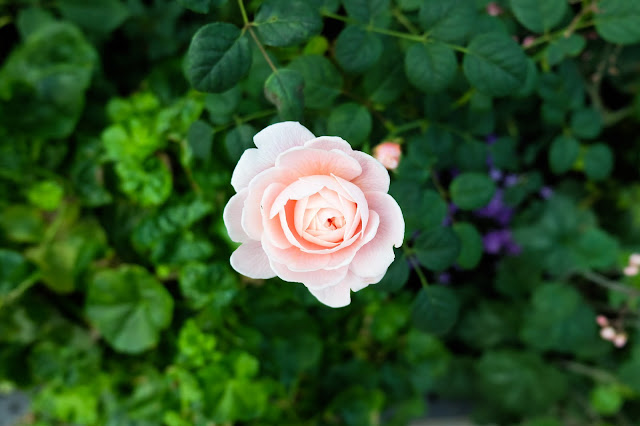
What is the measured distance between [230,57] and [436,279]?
0.88 metres

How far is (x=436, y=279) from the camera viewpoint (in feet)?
4.15

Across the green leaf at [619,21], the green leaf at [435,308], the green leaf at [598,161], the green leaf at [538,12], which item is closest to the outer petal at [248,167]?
the green leaf at [435,308]

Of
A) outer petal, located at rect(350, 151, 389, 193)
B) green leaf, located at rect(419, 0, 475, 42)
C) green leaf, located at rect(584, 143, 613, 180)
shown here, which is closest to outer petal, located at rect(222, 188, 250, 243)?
outer petal, located at rect(350, 151, 389, 193)

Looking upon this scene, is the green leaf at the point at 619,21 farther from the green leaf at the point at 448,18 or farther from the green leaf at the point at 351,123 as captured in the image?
the green leaf at the point at 351,123

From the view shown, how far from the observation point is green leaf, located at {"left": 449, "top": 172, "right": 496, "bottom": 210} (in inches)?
32.6

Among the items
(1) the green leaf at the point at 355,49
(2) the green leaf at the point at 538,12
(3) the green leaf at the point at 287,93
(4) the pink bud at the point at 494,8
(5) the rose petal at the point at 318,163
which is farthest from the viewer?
(4) the pink bud at the point at 494,8

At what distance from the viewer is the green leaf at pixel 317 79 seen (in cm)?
72

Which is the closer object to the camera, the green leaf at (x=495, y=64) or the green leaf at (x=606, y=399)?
the green leaf at (x=495, y=64)

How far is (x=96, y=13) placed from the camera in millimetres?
1129

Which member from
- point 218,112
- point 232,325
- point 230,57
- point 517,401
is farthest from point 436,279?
point 230,57

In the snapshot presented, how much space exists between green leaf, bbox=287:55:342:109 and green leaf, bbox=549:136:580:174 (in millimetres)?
510

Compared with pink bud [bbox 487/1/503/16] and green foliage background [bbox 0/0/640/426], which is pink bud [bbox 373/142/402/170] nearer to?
green foliage background [bbox 0/0/640/426]

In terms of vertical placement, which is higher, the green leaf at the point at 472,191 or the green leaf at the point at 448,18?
the green leaf at the point at 448,18

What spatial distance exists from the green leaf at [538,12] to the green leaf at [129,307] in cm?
84
